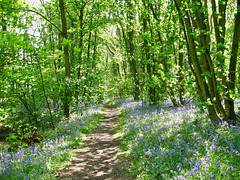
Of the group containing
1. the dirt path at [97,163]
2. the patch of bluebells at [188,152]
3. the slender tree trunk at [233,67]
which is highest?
the slender tree trunk at [233,67]

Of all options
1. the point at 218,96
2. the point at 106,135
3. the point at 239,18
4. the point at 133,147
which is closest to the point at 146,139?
the point at 133,147

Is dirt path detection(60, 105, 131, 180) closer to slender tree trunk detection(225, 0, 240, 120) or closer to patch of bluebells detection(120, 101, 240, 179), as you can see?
patch of bluebells detection(120, 101, 240, 179)

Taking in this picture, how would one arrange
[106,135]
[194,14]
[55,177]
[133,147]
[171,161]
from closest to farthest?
1. [171,161]
2. [55,177]
3. [194,14]
4. [133,147]
5. [106,135]

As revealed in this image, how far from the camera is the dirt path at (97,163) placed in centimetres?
557

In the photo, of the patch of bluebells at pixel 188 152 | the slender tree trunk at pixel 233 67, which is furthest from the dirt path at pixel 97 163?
the slender tree trunk at pixel 233 67

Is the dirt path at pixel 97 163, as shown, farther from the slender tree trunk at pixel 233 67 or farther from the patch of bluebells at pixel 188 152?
the slender tree trunk at pixel 233 67

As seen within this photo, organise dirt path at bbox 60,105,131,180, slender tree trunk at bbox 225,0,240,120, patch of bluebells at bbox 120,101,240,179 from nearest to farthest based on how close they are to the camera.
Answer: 1. patch of bluebells at bbox 120,101,240,179
2. dirt path at bbox 60,105,131,180
3. slender tree trunk at bbox 225,0,240,120

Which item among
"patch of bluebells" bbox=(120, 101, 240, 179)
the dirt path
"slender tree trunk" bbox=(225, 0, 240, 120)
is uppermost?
"slender tree trunk" bbox=(225, 0, 240, 120)

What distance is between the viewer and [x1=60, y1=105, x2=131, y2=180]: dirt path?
5566 millimetres

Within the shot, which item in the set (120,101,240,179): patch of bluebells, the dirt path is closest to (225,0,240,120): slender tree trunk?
(120,101,240,179): patch of bluebells

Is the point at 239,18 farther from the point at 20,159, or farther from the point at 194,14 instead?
the point at 20,159

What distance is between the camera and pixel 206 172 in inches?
145

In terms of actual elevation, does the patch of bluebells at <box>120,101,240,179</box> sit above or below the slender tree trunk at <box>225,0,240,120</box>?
below

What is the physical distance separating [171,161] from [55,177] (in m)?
3.35
